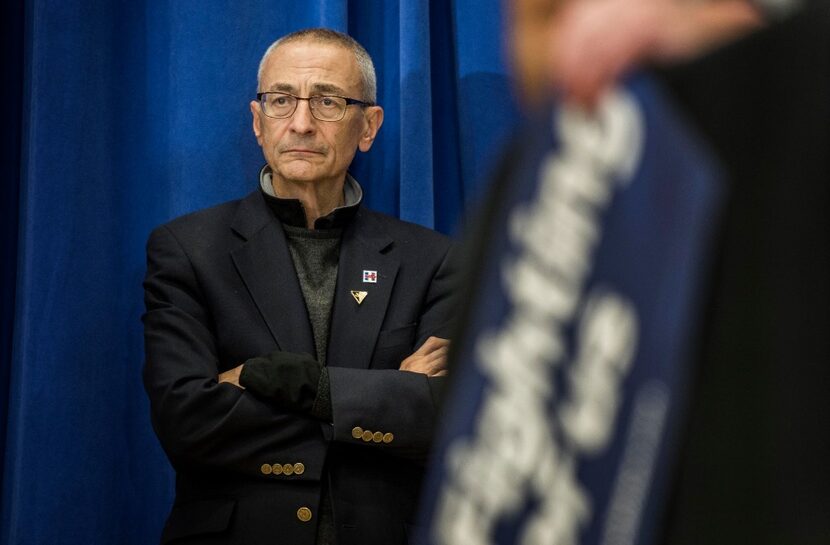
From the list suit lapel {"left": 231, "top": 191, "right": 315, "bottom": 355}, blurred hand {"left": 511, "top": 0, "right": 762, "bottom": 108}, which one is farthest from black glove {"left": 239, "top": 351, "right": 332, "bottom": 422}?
blurred hand {"left": 511, "top": 0, "right": 762, "bottom": 108}

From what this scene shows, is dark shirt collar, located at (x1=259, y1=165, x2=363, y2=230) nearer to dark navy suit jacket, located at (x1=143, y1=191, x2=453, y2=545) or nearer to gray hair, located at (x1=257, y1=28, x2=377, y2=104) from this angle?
dark navy suit jacket, located at (x1=143, y1=191, x2=453, y2=545)

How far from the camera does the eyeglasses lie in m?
2.81

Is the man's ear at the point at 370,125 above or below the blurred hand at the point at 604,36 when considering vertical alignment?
above

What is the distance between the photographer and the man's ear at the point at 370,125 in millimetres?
2934

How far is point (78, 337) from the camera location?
9.32 feet

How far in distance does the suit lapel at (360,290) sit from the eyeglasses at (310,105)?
0.27 m

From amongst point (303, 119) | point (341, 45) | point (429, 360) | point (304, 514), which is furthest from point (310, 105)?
point (304, 514)

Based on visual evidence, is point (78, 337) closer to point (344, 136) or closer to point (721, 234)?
point (344, 136)

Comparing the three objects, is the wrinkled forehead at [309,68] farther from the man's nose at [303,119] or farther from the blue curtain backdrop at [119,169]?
the blue curtain backdrop at [119,169]

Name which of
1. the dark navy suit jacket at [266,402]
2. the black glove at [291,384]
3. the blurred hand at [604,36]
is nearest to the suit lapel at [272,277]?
the dark navy suit jacket at [266,402]

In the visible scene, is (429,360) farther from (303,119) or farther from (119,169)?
(119,169)

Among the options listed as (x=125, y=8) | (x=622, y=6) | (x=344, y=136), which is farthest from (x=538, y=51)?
(x=125, y=8)

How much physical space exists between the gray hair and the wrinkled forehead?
0.01 meters

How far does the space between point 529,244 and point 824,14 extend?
193mm
